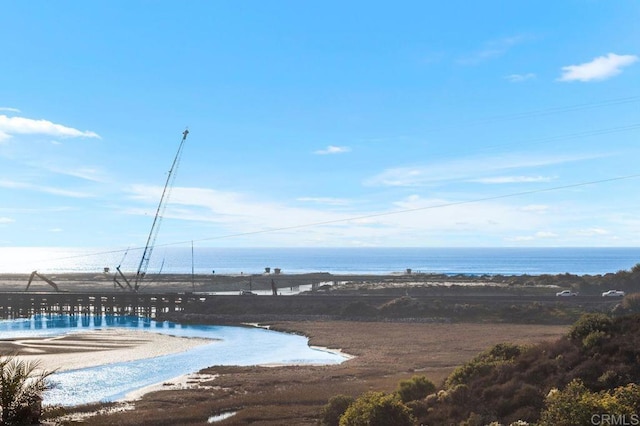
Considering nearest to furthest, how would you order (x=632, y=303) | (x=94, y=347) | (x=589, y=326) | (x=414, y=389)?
(x=589, y=326) → (x=414, y=389) → (x=94, y=347) → (x=632, y=303)

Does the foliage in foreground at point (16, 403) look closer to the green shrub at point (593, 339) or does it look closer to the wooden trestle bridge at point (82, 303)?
the green shrub at point (593, 339)

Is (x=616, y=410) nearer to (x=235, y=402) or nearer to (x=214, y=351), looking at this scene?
(x=235, y=402)

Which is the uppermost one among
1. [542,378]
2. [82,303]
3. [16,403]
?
[16,403]

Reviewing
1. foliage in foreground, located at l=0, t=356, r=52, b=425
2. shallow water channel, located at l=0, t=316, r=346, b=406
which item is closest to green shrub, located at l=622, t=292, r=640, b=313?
shallow water channel, located at l=0, t=316, r=346, b=406

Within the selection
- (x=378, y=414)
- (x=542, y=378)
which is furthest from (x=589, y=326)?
(x=378, y=414)

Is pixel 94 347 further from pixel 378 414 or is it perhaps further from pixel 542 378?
pixel 542 378

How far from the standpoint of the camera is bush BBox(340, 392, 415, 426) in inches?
960

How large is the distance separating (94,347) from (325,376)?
104 feet

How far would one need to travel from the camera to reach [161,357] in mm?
A: 57562

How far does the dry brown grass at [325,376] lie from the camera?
111ft

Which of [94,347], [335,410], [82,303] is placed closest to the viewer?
[335,410]

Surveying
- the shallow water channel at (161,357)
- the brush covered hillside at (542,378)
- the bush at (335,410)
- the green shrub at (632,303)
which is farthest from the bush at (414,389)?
the green shrub at (632,303)

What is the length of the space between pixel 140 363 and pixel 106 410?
19.1 meters

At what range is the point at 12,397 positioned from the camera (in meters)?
15.7
